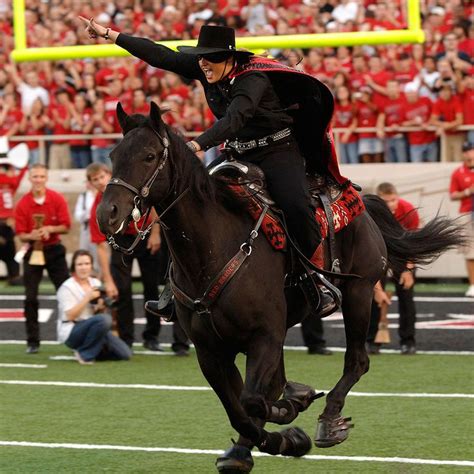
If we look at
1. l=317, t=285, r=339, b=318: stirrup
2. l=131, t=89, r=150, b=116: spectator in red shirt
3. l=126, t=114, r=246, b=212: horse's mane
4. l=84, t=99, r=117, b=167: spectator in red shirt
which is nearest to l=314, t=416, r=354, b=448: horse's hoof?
l=317, t=285, r=339, b=318: stirrup

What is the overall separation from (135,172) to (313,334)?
625cm

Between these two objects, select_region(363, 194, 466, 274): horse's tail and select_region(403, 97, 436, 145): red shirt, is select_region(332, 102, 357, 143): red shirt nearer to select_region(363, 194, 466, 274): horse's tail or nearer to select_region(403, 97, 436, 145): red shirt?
select_region(403, 97, 436, 145): red shirt

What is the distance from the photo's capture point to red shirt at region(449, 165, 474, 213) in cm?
1536

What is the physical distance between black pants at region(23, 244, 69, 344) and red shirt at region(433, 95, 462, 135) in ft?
18.7

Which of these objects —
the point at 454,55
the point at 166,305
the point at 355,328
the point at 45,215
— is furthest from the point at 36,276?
the point at 454,55

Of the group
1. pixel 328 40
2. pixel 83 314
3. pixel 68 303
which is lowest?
pixel 83 314

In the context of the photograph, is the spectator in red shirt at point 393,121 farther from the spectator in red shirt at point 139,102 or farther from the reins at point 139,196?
the reins at point 139,196

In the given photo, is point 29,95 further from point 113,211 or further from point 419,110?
point 113,211

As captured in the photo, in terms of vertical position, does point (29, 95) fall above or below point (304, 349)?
above

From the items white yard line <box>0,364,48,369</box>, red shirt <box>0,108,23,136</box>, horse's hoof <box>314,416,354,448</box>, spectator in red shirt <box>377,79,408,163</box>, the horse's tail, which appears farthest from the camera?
red shirt <box>0,108,23,136</box>

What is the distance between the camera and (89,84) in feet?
57.3

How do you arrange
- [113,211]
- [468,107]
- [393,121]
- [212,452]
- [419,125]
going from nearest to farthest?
[113,211] → [212,452] → [468,107] → [419,125] → [393,121]

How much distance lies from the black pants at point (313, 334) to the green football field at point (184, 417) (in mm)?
162

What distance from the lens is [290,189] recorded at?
7203 millimetres
